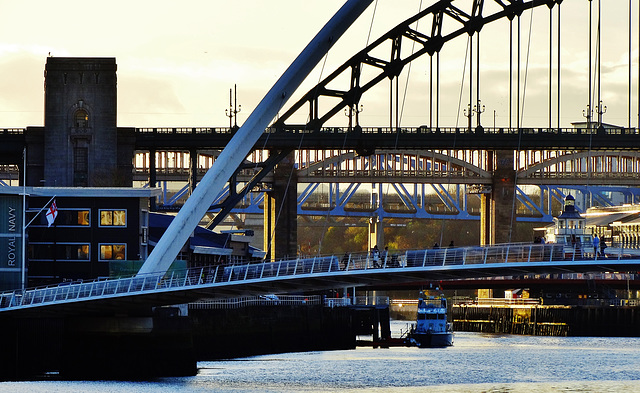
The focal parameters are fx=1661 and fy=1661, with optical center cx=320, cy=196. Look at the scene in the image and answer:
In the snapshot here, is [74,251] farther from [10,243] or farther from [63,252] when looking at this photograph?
[10,243]

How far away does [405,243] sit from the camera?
190m

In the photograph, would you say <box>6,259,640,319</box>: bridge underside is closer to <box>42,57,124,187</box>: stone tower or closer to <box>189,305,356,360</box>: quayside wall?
<box>189,305,356,360</box>: quayside wall

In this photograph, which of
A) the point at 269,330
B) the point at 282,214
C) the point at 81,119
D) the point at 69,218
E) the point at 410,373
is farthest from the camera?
the point at 282,214

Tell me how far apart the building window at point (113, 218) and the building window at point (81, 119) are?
18272 millimetres

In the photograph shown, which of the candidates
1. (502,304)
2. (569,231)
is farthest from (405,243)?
(569,231)

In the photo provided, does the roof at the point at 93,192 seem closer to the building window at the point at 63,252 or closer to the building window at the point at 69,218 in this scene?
the building window at the point at 69,218

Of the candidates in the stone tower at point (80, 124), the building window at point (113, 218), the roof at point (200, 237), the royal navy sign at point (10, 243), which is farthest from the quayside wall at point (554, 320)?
the royal navy sign at point (10, 243)

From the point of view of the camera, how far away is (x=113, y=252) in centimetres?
7700

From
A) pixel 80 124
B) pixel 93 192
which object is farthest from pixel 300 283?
pixel 80 124

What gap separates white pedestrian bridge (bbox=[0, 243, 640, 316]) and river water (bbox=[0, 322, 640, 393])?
3.40 metres

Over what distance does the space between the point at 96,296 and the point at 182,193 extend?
7554 centimetres

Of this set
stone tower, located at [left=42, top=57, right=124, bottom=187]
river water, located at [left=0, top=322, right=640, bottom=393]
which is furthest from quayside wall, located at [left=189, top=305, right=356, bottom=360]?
stone tower, located at [left=42, top=57, right=124, bottom=187]

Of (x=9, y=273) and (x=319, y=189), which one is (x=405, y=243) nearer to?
(x=319, y=189)

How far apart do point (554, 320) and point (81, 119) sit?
53952 millimetres
